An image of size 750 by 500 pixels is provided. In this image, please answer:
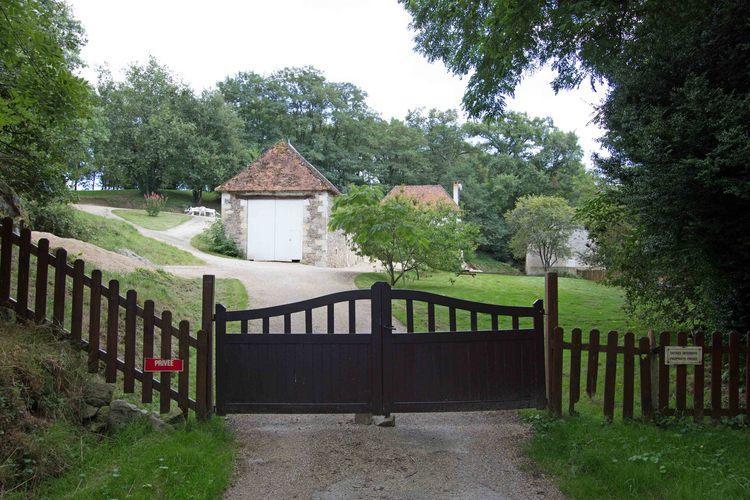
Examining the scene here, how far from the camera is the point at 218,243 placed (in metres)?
26.5

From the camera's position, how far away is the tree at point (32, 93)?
5.50 m

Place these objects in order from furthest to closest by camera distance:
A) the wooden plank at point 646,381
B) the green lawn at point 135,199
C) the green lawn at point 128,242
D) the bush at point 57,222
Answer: the green lawn at point 135,199 → the green lawn at point 128,242 → the bush at point 57,222 → the wooden plank at point 646,381

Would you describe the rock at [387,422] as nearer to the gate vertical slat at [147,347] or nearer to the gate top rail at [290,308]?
the gate top rail at [290,308]

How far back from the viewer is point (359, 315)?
12.3 metres

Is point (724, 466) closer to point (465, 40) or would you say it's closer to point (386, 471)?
point (386, 471)

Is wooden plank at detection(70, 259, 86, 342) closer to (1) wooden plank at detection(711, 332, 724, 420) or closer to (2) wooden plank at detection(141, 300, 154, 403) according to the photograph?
(2) wooden plank at detection(141, 300, 154, 403)

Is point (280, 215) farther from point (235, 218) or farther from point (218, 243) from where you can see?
point (218, 243)

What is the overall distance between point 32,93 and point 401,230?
445 inches

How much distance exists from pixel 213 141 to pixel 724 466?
46.3 metres

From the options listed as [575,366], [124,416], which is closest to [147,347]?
[124,416]

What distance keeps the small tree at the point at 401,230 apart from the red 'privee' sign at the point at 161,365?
36.6 ft

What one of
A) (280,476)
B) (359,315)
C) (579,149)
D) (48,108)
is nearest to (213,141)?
(579,149)

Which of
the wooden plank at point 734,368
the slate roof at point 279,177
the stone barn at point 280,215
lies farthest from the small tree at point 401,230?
the wooden plank at point 734,368

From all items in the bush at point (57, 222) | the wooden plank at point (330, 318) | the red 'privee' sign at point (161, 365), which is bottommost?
the red 'privee' sign at point (161, 365)
